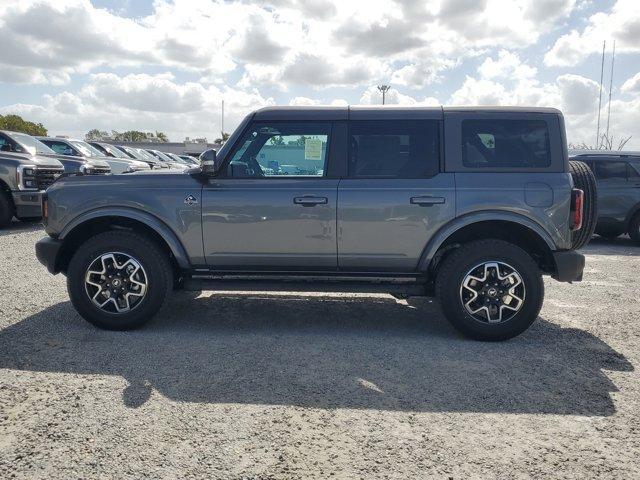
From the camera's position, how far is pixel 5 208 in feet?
35.4

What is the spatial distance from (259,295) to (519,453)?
3.83 metres

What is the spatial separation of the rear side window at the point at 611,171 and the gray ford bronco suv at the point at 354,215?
20.1 feet

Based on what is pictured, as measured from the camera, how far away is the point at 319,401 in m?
3.52

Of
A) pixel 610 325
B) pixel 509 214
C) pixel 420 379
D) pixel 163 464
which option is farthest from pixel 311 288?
pixel 610 325

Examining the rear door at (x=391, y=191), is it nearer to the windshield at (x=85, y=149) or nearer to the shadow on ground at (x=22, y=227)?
the shadow on ground at (x=22, y=227)

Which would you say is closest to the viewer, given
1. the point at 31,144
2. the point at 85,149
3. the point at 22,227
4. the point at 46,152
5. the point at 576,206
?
the point at 576,206

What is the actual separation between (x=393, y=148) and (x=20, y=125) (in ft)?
195

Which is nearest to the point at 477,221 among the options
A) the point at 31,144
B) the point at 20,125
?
the point at 31,144

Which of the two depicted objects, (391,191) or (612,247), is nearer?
(391,191)

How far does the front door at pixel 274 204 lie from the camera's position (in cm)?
475

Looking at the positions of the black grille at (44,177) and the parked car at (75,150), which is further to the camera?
the parked car at (75,150)

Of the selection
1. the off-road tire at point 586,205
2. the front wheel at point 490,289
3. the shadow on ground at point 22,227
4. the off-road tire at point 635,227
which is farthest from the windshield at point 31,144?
the off-road tire at point 635,227

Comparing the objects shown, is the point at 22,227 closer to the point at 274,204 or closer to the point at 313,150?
the point at 274,204

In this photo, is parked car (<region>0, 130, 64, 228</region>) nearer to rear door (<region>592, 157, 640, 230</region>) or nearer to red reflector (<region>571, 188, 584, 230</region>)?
red reflector (<region>571, 188, 584, 230</region>)
